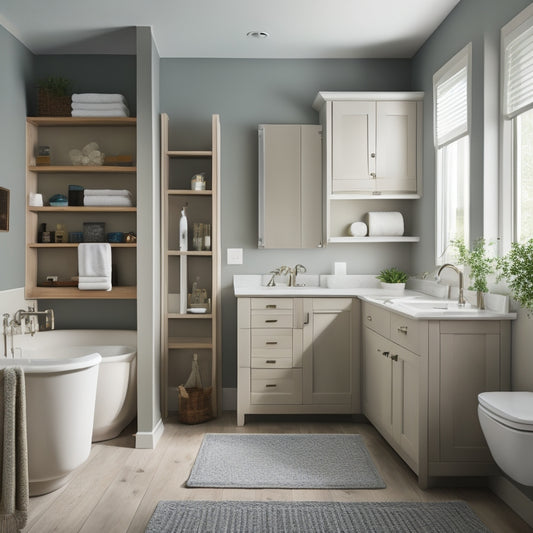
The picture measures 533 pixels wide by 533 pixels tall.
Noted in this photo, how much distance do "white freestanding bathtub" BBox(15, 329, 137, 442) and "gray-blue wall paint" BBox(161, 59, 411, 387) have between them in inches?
32.3

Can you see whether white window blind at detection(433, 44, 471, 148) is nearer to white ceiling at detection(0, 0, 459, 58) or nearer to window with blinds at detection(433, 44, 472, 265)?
window with blinds at detection(433, 44, 472, 265)

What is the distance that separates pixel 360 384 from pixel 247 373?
789mm

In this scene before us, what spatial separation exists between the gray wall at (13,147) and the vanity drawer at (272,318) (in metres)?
1.68

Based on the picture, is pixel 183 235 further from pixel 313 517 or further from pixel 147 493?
pixel 313 517

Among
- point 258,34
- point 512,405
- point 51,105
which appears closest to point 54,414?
point 512,405

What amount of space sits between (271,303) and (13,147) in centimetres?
205

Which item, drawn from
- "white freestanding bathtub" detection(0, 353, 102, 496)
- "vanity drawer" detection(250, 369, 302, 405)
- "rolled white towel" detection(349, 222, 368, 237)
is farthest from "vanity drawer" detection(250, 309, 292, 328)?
"white freestanding bathtub" detection(0, 353, 102, 496)

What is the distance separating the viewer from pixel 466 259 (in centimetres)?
295

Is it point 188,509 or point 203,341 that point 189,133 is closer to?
point 203,341

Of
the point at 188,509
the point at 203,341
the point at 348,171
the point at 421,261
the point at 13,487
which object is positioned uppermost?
the point at 348,171

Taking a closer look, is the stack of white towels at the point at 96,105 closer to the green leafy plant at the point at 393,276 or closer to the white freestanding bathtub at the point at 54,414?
the white freestanding bathtub at the point at 54,414

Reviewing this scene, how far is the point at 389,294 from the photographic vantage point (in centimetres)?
390

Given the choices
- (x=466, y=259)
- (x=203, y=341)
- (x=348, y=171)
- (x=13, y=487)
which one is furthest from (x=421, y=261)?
(x=13, y=487)

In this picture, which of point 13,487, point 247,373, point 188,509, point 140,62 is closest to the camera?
point 13,487
